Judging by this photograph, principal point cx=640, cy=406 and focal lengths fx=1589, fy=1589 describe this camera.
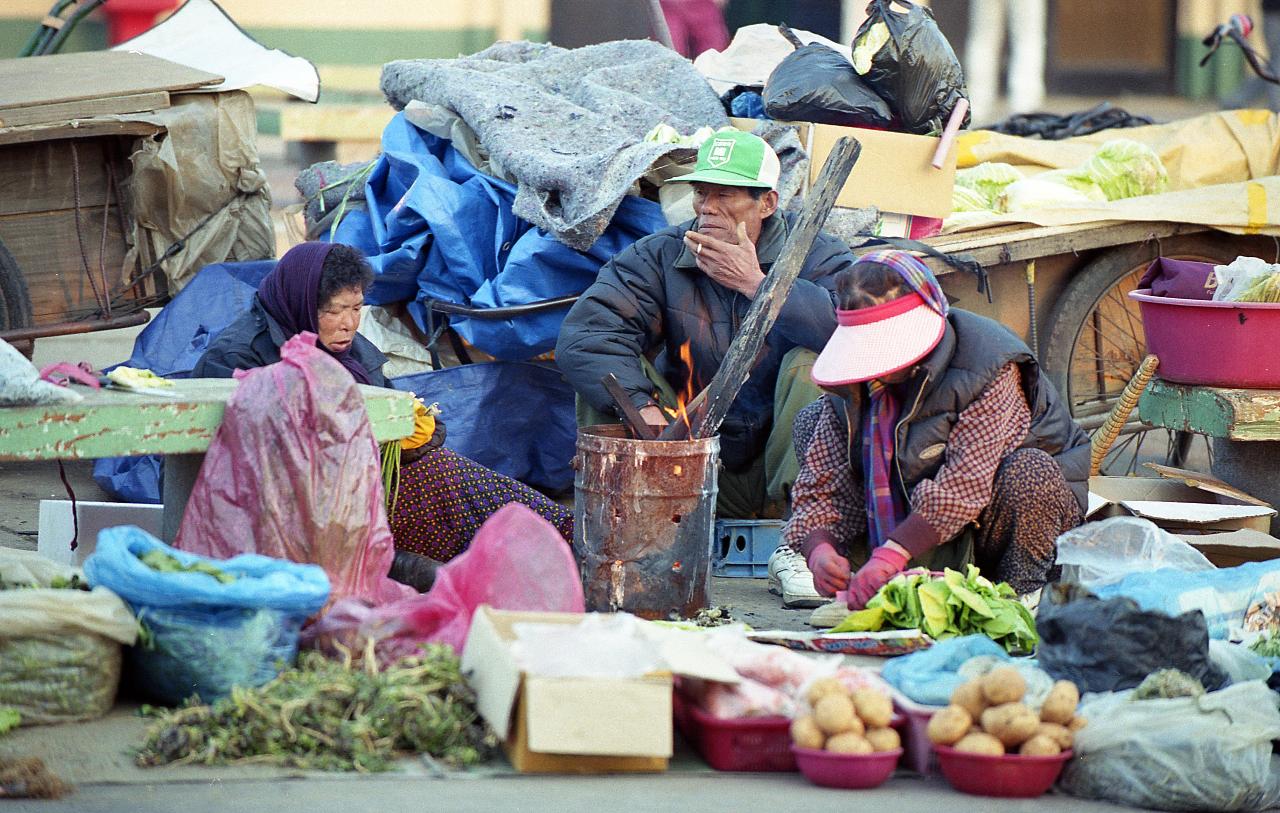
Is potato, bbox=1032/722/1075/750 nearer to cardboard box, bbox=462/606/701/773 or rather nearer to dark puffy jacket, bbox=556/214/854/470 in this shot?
cardboard box, bbox=462/606/701/773

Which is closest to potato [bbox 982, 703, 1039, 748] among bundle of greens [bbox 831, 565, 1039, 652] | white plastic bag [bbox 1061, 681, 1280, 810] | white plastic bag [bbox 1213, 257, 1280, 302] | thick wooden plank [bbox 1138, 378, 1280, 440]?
white plastic bag [bbox 1061, 681, 1280, 810]

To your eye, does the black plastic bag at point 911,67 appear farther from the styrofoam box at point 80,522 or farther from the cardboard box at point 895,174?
the styrofoam box at point 80,522

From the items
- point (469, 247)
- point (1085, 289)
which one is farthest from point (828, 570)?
point (1085, 289)

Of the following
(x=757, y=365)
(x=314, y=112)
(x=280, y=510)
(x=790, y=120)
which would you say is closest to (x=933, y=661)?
(x=280, y=510)

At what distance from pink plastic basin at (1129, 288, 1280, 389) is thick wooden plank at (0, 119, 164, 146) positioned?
3.56 metres

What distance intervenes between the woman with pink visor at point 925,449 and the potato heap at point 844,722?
894mm

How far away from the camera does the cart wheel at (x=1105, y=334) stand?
6.44 metres

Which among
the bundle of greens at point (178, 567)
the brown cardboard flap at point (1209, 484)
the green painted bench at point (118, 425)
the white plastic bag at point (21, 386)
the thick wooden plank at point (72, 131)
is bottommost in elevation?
the brown cardboard flap at point (1209, 484)

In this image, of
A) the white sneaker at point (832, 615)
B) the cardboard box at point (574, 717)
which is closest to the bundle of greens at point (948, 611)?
the white sneaker at point (832, 615)

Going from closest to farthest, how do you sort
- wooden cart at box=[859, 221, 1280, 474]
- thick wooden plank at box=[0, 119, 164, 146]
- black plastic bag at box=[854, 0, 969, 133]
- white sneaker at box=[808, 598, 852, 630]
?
white sneaker at box=[808, 598, 852, 630] < thick wooden plank at box=[0, 119, 164, 146] < black plastic bag at box=[854, 0, 969, 133] < wooden cart at box=[859, 221, 1280, 474]

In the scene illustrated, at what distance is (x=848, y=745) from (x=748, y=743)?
218mm

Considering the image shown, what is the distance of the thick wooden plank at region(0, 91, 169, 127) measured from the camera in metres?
5.54

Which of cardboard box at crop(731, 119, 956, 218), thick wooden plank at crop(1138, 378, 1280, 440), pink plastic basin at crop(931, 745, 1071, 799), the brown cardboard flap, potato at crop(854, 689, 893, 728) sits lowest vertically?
the brown cardboard flap

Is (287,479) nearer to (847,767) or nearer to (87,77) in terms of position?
(847,767)
